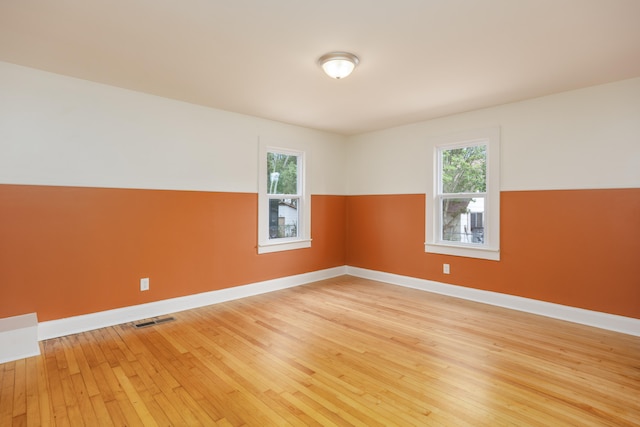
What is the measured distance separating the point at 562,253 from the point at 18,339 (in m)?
5.38

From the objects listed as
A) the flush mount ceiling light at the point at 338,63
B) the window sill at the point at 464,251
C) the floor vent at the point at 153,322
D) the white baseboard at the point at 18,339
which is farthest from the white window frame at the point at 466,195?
the white baseboard at the point at 18,339

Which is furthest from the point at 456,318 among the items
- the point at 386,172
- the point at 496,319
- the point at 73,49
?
the point at 73,49

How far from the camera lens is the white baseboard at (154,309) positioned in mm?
3152

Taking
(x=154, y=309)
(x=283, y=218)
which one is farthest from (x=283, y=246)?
(x=154, y=309)

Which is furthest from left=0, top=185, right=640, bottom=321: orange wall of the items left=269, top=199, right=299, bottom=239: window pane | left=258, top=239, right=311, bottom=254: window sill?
left=269, top=199, right=299, bottom=239: window pane

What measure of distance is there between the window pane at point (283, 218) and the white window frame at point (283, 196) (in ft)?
0.23

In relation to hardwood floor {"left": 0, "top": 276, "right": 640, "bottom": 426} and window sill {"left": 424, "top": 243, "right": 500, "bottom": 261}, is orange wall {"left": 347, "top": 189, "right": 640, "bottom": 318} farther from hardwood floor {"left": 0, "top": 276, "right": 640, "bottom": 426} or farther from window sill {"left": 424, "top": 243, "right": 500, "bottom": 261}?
hardwood floor {"left": 0, "top": 276, "right": 640, "bottom": 426}

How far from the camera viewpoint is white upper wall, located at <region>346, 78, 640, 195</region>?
130 inches

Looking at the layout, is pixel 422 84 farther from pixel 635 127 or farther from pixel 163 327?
pixel 163 327

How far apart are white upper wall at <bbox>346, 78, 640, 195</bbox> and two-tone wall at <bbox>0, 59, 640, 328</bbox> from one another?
0.04 feet

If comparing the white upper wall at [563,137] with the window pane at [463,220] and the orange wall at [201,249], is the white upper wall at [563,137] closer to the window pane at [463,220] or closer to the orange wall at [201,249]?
the orange wall at [201,249]

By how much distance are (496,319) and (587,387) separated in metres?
1.37

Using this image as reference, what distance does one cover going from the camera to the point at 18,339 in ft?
8.87

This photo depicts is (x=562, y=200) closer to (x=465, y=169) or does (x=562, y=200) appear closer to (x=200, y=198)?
(x=465, y=169)
